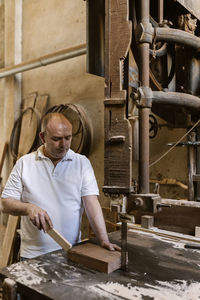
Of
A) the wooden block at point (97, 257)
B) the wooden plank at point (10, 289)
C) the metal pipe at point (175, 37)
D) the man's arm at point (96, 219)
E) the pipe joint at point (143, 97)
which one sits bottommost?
the wooden plank at point (10, 289)

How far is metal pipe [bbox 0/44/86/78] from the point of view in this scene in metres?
3.73

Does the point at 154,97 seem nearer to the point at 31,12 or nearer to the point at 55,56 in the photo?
the point at 55,56

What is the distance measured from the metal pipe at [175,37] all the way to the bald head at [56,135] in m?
0.92

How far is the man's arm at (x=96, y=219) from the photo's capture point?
1602 mm

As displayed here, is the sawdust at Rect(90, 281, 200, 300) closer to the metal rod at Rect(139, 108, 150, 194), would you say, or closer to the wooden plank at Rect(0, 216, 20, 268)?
the metal rod at Rect(139, 108, 150, 194)

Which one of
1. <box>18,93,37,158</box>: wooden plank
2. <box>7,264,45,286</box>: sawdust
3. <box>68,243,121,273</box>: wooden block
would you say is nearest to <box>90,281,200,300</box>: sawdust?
<box>68,243,121,273</box>: wooden block

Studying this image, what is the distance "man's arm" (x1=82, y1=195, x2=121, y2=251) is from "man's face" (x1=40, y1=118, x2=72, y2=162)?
0.40 m

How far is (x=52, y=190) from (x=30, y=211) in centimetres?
42

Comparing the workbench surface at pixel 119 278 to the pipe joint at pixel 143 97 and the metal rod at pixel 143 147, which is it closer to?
the metal rod at pixel 143 147

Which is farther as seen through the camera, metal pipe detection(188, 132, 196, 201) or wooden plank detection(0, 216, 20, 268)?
wooden plank detection(0, 216, 20, 268)

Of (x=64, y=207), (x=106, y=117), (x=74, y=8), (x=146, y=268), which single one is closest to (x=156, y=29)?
(x=106, y=117)

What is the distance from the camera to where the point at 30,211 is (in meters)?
1.63

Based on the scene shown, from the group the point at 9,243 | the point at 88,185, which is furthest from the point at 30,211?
the point at 9,243

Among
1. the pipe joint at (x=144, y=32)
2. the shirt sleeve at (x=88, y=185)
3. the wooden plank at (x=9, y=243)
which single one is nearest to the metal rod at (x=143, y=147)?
the pipe joint at (x=144, y=32)
